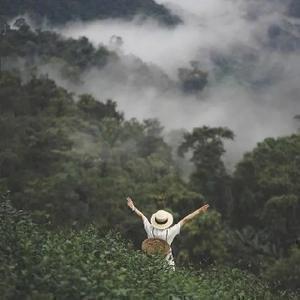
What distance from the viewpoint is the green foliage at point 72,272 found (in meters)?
4.37

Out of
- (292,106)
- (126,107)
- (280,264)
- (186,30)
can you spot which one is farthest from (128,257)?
(186,30)

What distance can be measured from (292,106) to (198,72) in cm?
1935

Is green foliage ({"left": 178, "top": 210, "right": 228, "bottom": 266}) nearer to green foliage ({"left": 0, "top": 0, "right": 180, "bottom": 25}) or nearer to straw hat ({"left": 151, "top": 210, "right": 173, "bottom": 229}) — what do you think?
straw hat ({"left": 151, "top": 210, "right": 173, "bottom": 229})

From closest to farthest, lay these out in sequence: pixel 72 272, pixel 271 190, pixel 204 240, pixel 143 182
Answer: pixel 72 272, pixel 204 240, pixel 271 190, pixel 143 182

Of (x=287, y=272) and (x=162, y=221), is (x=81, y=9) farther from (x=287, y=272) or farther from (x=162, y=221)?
(x=162, y=221)

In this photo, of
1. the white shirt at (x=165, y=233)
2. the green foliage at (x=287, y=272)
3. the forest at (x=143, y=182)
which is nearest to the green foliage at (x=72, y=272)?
the white shirt at (x=165, y=233)

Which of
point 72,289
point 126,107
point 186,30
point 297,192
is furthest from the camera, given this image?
point 186,30

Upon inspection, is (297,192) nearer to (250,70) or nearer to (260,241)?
(260,241)

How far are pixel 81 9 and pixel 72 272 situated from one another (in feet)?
401

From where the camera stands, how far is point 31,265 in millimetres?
4633

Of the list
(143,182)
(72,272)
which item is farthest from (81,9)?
(72,272)

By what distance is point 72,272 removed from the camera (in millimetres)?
4430

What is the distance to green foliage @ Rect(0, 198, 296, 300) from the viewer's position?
14.3ft

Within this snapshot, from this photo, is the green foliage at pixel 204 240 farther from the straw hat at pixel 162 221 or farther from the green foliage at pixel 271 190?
the straw hat at pixel 162 221
